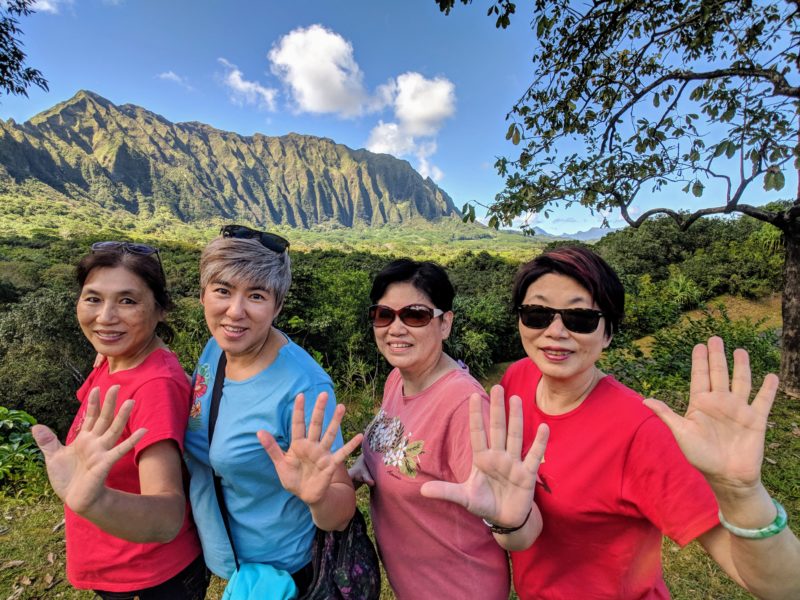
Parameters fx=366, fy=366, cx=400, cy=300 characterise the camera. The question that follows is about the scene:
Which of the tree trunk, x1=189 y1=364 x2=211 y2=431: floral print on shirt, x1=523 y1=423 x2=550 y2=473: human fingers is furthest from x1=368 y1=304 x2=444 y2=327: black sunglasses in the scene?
the tree trunk

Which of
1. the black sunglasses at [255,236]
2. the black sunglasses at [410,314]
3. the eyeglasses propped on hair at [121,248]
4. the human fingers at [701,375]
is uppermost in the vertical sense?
the black sunglasses at [255,236]

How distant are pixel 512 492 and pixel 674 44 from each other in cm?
565

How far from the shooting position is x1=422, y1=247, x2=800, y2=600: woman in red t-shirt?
0.87 metres

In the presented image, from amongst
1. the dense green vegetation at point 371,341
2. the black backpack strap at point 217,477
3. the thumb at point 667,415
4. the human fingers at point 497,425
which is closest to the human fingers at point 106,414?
the black backpack strap at point 217,477

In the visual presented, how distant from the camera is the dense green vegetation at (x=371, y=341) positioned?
3061 mm

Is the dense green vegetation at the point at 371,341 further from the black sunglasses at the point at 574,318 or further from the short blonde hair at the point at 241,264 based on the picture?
the black sunglasses at the point at 574,318

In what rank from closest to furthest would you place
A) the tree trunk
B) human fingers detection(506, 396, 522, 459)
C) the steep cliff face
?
1. human fingers detection(506, 396, 522, 459)
2. the tree trunk
3. the steep cliff face

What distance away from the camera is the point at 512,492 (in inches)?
40.9

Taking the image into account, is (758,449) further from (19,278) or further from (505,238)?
(505,238)

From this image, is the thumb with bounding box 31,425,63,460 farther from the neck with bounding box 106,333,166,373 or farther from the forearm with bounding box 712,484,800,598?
the forearm with bounding box 712,484,800,598

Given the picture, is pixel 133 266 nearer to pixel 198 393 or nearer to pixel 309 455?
pixel 198 393

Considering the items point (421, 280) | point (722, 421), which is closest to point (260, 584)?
point (421, 280)

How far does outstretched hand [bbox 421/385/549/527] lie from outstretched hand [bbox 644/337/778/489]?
35 centimetres

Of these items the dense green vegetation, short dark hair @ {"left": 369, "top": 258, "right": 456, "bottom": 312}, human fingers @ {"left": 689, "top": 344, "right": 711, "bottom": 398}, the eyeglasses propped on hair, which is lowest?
the dense green vegetation
